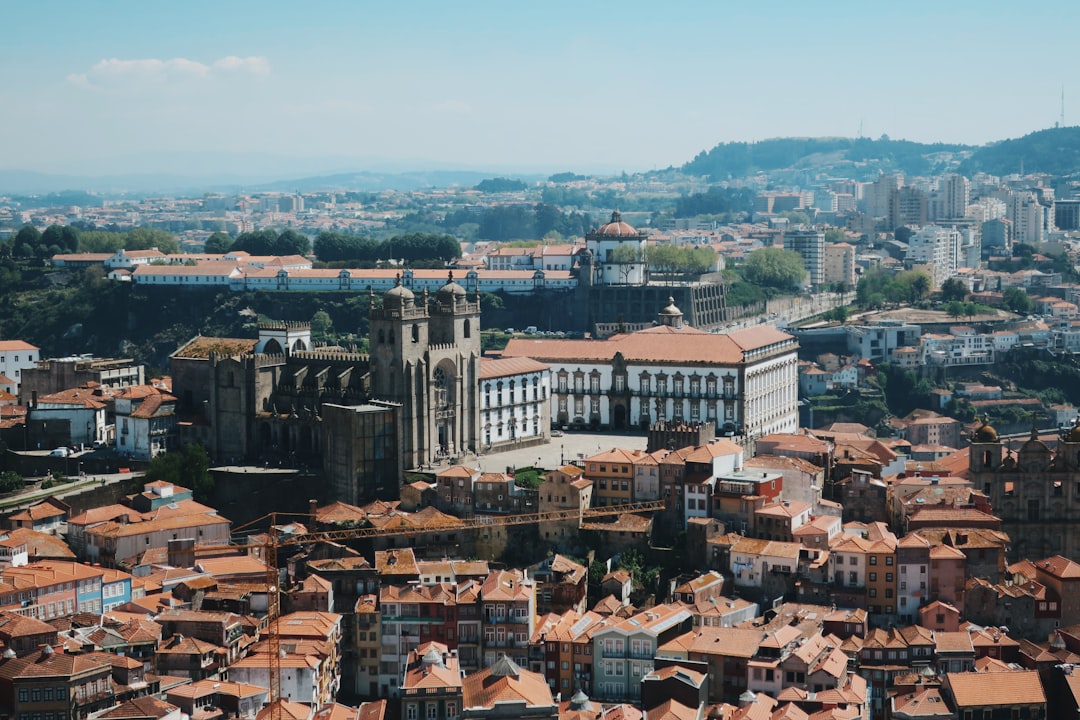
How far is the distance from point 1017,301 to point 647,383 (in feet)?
189

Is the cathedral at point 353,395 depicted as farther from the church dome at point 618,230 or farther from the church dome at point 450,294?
the church dome at point 618,230

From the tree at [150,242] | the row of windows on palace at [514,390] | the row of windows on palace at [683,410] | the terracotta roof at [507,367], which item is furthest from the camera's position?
the tree at [150,242]

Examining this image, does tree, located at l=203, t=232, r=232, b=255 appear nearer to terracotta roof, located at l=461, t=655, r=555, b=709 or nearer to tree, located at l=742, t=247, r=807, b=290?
tree, located at l=742, t=247, r=807, b=290

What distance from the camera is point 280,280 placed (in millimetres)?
111375

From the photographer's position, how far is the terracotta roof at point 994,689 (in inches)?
1748

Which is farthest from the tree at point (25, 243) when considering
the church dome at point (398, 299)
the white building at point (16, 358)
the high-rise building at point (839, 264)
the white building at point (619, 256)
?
the church dome at point (398, 299)

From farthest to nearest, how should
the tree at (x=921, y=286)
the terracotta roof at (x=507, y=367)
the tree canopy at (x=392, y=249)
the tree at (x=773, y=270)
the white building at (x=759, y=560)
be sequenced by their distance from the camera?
1. the tree at (x=773, y=270)
2. the tree at (x=921, y=286)
3. the tree canopy at (x=392, y=249)
4. the terracotta roof at (x=507, y=367)
5. the white building at (x=759, y=560)

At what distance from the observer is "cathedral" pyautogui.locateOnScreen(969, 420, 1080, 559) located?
5588 centimetres

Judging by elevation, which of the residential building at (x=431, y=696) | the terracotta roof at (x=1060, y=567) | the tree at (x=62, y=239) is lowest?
the residential building at (x=431, y=696)

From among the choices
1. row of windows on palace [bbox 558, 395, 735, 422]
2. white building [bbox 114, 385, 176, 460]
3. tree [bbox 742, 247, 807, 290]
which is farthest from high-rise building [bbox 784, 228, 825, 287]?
white building [bbox 114, 385, 176, 460]

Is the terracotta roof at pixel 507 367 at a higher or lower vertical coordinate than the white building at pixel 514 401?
higher

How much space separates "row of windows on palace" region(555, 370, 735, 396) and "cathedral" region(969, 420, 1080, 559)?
45.3 ft

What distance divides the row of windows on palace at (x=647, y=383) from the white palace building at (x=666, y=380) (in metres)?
0.04

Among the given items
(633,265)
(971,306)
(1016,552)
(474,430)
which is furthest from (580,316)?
(1016,552)
